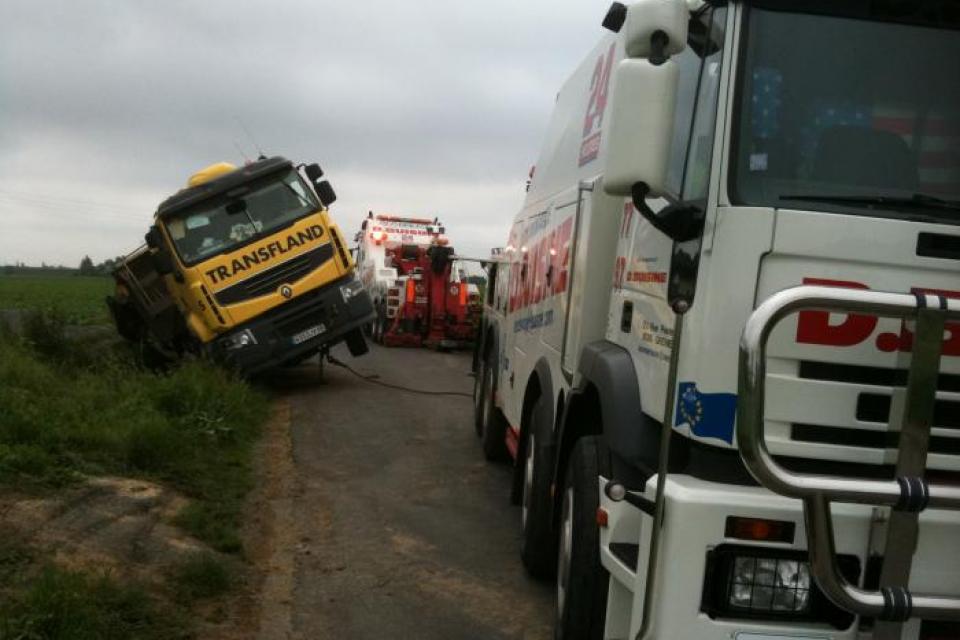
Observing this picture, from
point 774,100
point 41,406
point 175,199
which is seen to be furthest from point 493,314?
point 774,100

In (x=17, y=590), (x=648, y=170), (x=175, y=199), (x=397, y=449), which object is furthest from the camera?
(x=175, y=199)

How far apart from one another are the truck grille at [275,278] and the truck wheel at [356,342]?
1148mm

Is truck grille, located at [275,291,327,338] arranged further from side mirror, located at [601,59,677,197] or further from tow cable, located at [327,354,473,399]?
side mirror, located at [601,59,677,197]

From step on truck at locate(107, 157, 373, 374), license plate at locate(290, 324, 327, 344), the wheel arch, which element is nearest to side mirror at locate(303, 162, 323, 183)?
step on truck at locate(107, 157, 373, 374)

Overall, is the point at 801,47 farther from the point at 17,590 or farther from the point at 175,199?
the point at 175,199

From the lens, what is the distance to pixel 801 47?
3.29 m

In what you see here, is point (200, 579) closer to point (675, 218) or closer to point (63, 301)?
point (675, 218)

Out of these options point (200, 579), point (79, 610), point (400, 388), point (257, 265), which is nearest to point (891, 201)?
point (79, 610)

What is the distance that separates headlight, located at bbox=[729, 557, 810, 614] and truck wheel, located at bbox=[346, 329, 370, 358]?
10.4 metres

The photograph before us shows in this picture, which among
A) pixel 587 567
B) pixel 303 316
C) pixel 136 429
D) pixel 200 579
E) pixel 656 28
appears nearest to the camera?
pixel 656 28

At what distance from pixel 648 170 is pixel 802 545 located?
1.32 metres

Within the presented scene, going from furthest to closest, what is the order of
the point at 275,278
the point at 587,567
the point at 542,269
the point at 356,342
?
the point at 356,342 < the point at 275,278 < the point at 542,269 < the point at 587,567

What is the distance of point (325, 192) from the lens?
41.4ft

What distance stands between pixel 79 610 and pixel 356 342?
923cm
